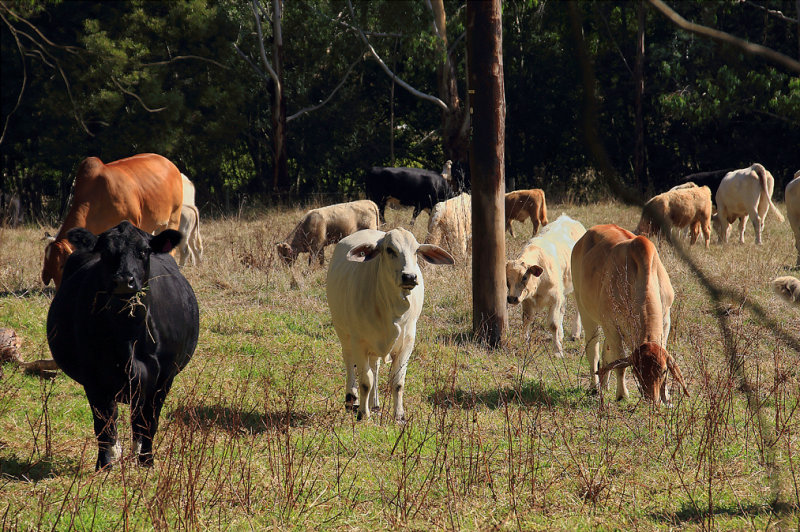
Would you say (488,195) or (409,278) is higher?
(488,195)

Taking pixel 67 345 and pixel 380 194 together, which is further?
pixel 380 194

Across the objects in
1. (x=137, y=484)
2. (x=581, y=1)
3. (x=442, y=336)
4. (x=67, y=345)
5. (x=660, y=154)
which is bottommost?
(x=442, y=336)

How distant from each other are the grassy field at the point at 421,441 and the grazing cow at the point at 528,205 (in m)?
5.82

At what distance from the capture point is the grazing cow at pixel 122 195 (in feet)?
33.6

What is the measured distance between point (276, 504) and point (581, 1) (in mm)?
3968

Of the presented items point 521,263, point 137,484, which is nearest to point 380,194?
point 521,263

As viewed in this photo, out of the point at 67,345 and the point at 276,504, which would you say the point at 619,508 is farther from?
the point at 67,345

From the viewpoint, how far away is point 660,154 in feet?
4.56

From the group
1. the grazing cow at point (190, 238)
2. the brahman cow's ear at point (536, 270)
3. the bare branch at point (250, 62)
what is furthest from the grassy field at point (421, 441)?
the bare branch at point (250, 62)

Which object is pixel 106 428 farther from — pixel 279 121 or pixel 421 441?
pixel 279 121

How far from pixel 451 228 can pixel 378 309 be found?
7122 mm

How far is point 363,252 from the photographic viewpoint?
6031 millimetres

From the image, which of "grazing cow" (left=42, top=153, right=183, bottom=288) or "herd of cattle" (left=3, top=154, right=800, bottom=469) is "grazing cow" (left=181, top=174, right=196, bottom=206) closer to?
"grazing cow" (left=42, top=153, right=183, bottom=288)

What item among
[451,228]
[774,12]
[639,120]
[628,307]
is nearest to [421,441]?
[628,307]
